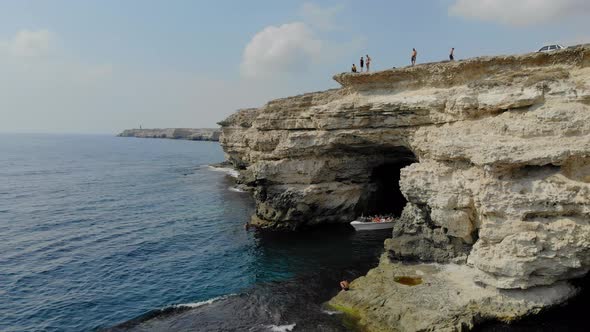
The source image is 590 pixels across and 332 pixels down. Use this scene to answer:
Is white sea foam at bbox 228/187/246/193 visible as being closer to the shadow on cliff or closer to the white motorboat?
the white motorboat

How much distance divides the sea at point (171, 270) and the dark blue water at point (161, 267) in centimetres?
8

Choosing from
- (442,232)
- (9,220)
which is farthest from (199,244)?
(9,220)

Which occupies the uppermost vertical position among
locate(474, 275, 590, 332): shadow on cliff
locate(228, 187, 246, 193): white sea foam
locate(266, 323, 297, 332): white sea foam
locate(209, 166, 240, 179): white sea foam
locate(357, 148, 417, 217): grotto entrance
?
locate(357, 148, 417, 217): grotto entrance

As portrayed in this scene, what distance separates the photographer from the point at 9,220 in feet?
148

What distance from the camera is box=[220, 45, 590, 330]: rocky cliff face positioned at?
65.9 feet

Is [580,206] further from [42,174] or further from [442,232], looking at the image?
[42,174]

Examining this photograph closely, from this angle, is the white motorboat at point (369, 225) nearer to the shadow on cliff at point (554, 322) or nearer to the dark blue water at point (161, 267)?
the dark blue water at point (161, 267)

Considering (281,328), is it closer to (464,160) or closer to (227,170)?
(464,160)

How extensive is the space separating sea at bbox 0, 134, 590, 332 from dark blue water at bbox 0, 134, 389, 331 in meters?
0.08

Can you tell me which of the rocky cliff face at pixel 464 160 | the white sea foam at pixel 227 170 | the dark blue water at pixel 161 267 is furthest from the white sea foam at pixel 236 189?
the rocky cliff face at pixel 464 160

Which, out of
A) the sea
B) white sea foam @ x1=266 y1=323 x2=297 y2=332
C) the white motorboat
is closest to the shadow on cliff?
the sea

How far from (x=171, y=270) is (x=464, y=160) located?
72.9 feet

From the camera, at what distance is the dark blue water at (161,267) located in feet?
76.5

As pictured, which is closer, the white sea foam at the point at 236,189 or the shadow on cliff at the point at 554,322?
the shadow on cliff at the point at 554,322
